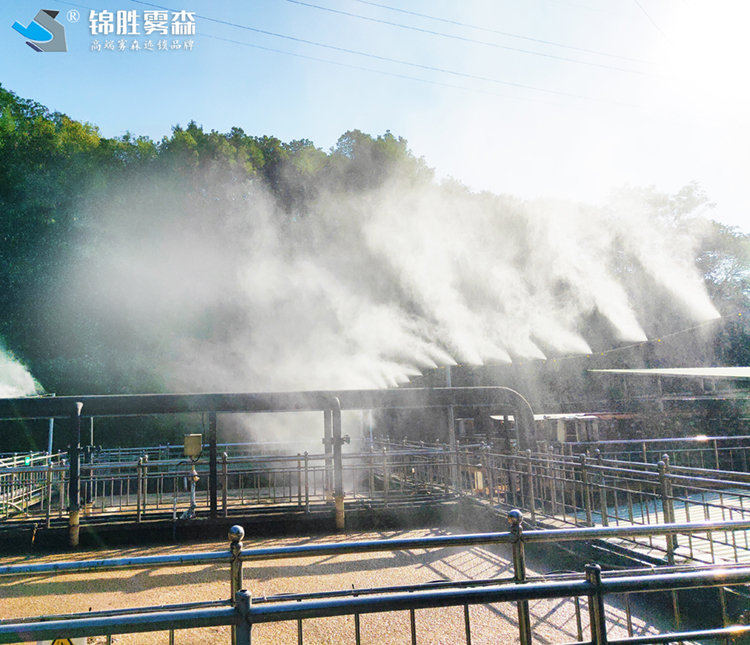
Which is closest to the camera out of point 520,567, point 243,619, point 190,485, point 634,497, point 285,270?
point 243,619

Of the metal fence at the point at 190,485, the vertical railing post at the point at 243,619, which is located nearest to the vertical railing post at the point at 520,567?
the vertical railing post at the point at 243,619

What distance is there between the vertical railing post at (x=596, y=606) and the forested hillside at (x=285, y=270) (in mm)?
22618

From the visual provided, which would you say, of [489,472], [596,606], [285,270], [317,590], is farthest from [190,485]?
[285,270]

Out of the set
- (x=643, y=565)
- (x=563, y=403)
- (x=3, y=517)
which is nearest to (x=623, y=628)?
(x=643, y=565)

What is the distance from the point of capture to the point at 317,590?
7.41 meters

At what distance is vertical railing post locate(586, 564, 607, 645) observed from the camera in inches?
102

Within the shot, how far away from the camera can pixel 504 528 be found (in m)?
10.2

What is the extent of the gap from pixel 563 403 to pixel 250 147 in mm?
24401

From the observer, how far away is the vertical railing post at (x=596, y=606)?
2.59 metres

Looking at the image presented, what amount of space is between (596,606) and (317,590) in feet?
18.9

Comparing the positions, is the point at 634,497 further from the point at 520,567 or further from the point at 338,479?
the point at 520,567

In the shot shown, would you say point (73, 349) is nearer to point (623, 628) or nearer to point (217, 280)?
point (217, 280)

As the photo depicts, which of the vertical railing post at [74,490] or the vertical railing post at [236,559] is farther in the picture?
the vertical railing post at [74,490]

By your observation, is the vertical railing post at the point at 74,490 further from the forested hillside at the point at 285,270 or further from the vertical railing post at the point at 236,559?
the forested hillside at the point at 285,270
